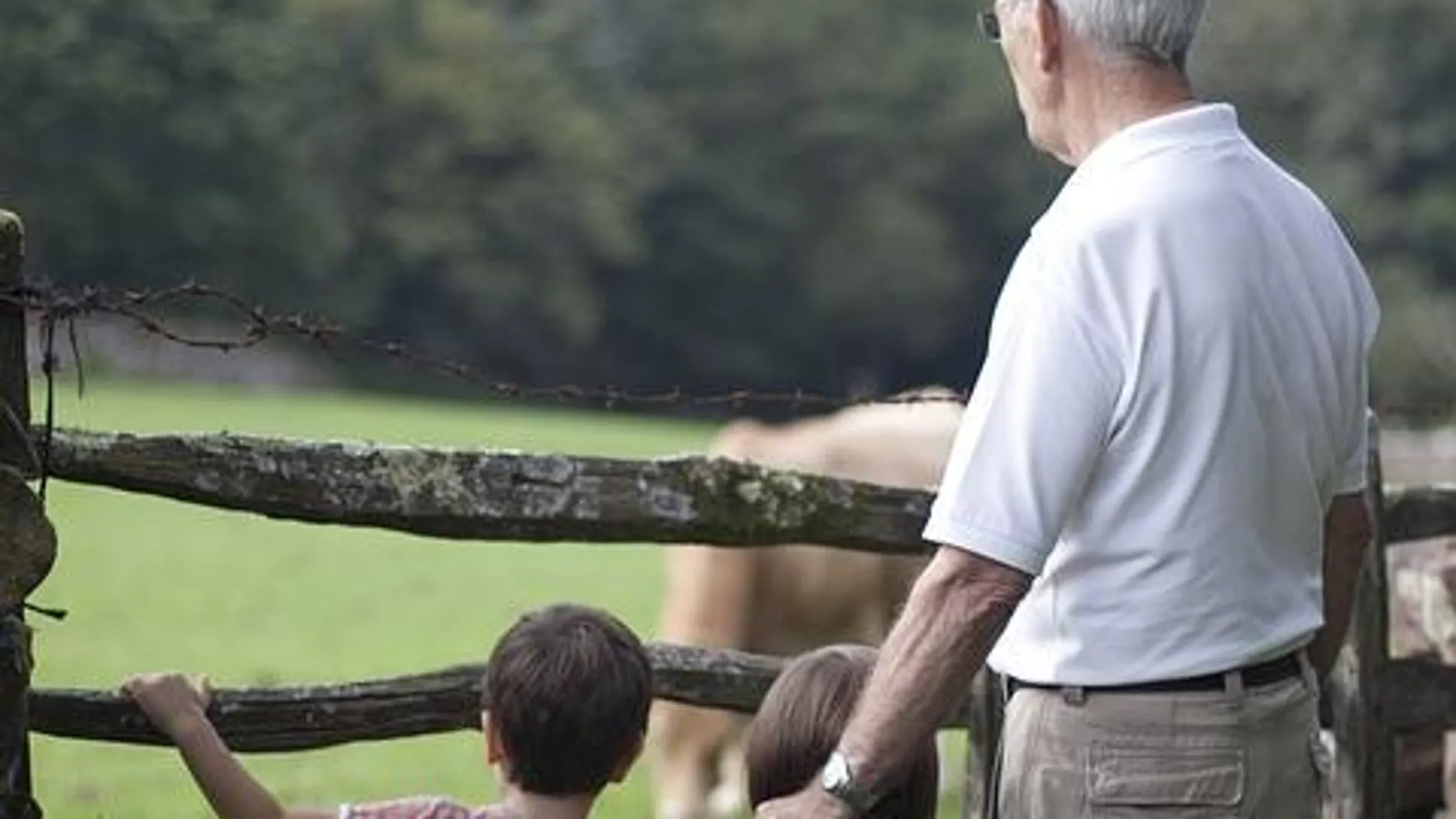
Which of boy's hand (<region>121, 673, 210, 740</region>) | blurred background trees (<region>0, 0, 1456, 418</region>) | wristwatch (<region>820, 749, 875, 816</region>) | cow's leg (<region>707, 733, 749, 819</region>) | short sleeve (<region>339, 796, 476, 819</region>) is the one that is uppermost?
blurred background trees (<region>0, 0, 1456, 418</region>)

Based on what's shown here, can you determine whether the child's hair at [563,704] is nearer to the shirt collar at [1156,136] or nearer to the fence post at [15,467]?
the fence post at [15,467]

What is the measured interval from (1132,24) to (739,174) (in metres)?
73.4

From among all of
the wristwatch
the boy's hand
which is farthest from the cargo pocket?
the boy's hand

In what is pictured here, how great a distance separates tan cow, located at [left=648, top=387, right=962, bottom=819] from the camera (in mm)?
11414

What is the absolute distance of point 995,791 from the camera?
3.81 meters

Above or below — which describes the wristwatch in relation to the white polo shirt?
below

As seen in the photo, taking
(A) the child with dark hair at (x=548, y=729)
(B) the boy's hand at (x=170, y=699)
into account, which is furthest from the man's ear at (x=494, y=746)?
(B) the boy's hand at (x=170, y=699)

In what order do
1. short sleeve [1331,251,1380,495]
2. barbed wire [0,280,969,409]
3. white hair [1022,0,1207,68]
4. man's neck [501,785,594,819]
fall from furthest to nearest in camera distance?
barbed wire [0,280,969,409], short sleeve [1331,251,1380,495], man's neck [501,785,594,819], white hair [1022,0,1207,68]

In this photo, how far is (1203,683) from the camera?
11.8ft

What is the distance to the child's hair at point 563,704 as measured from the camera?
12.0 ft

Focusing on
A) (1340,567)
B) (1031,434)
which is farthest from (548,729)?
(1340,567)

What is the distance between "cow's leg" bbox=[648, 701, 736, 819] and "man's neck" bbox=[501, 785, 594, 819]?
7.61 meters

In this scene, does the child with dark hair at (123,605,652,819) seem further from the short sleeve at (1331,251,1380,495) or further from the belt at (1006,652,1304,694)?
the short sleeve at (1331,251,1380,495)

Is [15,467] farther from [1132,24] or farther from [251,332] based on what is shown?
[1132,24]
